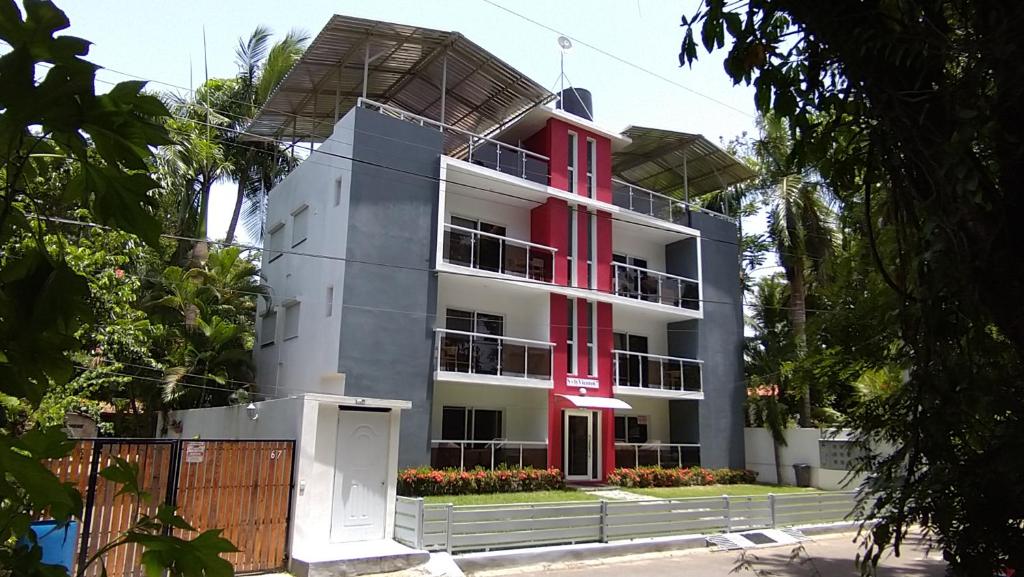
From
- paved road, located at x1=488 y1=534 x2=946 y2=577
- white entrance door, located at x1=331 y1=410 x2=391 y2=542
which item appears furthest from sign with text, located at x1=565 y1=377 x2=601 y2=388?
white entrance door, located at x1=331 y1=410 x2=391 y2=542

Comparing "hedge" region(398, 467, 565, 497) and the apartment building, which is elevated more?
the apartment building

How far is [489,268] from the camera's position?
20266mm

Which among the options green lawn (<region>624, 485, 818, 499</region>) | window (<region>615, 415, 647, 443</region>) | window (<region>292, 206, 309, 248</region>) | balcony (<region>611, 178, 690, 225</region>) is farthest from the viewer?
balcony (<region>611, 178, 690, 225</region>)

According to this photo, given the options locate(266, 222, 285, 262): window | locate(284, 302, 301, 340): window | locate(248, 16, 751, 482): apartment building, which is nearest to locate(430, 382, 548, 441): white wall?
locate(248, 16, 751, 482): apartment building

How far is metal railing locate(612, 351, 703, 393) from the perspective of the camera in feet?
75.6

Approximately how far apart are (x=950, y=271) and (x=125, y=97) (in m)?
2.12

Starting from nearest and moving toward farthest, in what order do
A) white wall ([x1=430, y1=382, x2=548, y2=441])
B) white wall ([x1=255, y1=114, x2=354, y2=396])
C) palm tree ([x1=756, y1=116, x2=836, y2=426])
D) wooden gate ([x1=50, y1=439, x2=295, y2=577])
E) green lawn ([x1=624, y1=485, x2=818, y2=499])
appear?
wooden gate ([x1=50, y1=439, x2=295, y2=577])
white wall ([x1=255, y1=114, x2=354, y2=396])
green lawn ([x1=624, y1=485, x2=818, y2=499])
white wall ([x1=430, y1=382, x2=548, y2=441])
palm tree ([x1=756, y1=116, x2=836, y2=426])

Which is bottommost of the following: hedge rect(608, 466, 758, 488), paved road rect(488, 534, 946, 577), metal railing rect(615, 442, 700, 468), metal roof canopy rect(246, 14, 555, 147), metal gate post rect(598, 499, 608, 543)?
paved road rect(488, 534, 946, 577)

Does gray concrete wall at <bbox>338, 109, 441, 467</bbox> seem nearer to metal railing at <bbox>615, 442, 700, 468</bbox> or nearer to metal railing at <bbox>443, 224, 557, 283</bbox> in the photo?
metal railing at <bbox>443, 224, 557, 283</bbox>

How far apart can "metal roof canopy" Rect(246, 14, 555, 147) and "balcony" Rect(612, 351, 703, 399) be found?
8948 millimetres

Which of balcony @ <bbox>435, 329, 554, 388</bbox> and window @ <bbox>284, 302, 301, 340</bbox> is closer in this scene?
balcony @ <bbox>435, 329, 554, 388</bbox>

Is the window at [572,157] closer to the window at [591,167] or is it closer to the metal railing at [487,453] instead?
the window at [591,167]

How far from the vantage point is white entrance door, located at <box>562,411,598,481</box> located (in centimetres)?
2105

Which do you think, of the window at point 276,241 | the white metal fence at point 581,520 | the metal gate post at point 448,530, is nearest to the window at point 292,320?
the window at point 276,241
